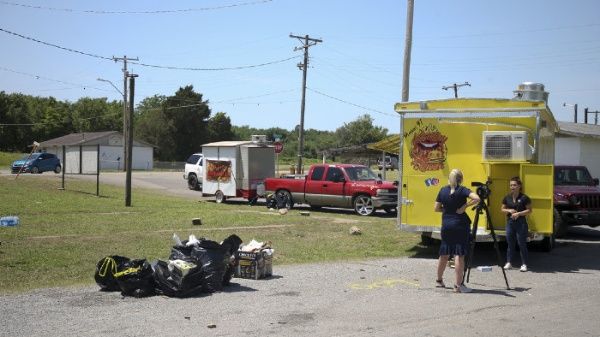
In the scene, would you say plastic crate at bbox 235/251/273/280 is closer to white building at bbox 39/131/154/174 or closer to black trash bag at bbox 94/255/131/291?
black trash bag at bbox 94/255/131/291

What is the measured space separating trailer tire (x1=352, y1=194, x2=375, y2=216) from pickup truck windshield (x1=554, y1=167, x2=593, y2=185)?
18.9 ft

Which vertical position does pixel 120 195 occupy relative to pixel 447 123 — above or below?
below

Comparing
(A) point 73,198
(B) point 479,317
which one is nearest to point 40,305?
(B) point 479,317

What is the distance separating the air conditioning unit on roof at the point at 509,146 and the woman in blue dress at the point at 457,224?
2589mm

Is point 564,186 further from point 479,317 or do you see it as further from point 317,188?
point 479,317

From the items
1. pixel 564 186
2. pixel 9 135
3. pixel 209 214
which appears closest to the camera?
pixel 564 186

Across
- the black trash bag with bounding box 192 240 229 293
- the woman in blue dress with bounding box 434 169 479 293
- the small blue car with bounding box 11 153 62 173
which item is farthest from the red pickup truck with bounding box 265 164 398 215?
the small blue car with bounding box 11 153 62 173

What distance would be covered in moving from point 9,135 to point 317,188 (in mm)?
67980

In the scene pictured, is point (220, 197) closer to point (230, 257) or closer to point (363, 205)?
point (363, 205)

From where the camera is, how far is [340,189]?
20.8 meters

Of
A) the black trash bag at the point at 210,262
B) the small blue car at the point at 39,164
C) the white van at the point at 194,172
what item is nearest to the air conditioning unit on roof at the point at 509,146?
the black trash bag at the point at 210,262

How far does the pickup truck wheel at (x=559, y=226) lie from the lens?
14434mm

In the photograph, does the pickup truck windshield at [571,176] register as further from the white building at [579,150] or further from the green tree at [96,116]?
the green tree at [96,116]

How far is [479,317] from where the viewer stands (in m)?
7.23
